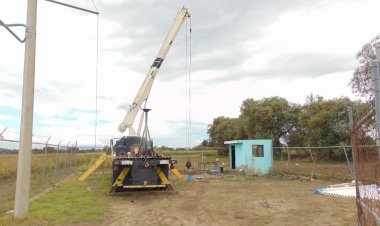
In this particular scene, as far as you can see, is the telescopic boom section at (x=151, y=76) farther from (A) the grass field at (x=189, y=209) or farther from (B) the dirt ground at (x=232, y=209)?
(B) the dirt ground at (x=232, y=209)

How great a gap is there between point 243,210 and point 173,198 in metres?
3.30

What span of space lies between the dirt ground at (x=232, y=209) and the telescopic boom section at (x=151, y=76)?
573 centimetres

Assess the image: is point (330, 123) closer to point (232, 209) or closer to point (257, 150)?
point (257, 150)

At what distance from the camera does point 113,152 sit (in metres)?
17.3

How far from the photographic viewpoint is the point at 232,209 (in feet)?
36.4

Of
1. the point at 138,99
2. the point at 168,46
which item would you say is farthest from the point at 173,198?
the point at 168,46

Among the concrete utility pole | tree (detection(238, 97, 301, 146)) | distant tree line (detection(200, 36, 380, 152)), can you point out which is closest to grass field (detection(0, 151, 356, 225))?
the concrete utility pole

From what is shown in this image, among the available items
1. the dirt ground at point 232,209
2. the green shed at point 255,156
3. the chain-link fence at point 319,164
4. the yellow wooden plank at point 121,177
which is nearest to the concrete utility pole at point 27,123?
the dirt ground at point 232,209

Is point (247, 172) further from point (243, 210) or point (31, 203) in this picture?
point (31, 203)

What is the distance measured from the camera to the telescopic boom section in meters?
19.0

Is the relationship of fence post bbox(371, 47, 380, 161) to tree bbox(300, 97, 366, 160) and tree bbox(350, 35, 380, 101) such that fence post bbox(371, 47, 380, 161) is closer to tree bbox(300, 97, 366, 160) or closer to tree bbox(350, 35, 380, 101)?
tree bbox(350, 35, 380, 101)

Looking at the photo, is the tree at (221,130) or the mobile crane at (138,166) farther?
the tree at (221,130)

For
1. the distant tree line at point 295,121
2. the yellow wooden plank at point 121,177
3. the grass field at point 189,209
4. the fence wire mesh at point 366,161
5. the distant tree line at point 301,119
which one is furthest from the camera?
the distant tree line at point 295,121

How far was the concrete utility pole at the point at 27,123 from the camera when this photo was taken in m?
9.10
